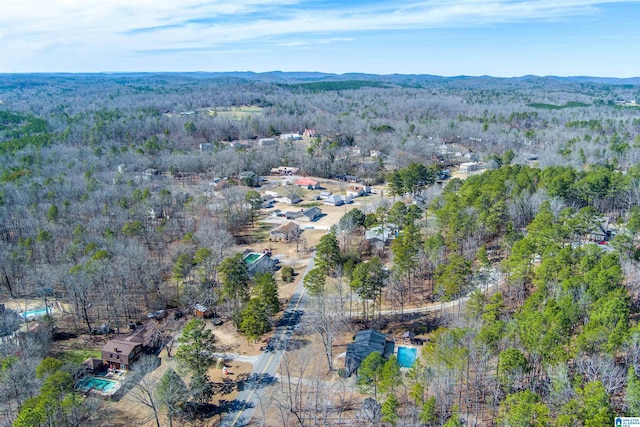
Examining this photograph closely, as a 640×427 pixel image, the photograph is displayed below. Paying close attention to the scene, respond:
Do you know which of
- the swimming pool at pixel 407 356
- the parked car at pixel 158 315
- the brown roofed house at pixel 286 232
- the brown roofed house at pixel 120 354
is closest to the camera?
the swimming pool at pixel 407 356

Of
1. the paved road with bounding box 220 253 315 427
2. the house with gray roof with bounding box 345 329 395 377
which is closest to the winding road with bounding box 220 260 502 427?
the paved road with bounding box 220 253 315 427

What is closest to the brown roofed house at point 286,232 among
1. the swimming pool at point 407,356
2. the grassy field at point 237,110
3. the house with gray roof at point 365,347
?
the house with gray roof at point 365,347

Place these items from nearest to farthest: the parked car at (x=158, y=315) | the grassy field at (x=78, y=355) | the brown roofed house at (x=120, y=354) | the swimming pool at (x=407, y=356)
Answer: the swimming pool at (x=407, y=356), the brown roofed house at (x=120, y=354), the grassy field at (x=78, y=355), the parked car at (x=158, y=315)

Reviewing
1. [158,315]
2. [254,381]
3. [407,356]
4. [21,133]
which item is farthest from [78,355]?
[21,133]

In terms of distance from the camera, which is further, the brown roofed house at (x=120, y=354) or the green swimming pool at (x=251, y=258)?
the green swimming pool at (x=251, y=258)

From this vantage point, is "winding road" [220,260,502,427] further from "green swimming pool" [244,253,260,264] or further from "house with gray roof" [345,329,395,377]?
"green swimming pool" [244,253,260,264]

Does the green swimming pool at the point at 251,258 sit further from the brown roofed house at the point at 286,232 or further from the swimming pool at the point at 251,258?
the brown roofed house at the point at 286,232
